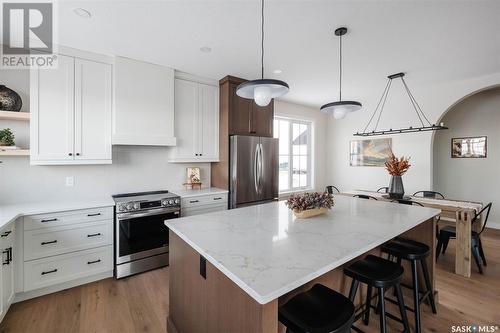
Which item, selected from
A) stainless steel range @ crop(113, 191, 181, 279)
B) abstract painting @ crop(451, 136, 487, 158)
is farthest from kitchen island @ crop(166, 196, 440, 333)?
abstract painting @ crop(451, 136, 487, 158)

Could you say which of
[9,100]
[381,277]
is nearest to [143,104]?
[9,100]

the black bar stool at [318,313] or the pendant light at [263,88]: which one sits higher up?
the pendant light at [263,88]

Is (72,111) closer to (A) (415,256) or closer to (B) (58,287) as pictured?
(B) (58,287)

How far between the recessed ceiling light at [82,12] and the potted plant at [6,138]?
1.43 m

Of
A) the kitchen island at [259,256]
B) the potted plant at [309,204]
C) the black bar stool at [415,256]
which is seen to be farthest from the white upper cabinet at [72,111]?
the black bar stool at [415,256]

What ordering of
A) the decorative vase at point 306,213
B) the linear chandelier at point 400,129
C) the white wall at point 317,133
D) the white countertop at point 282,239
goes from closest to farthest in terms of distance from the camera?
the white countertop at point 282,239 → the decorative vase at point 306,213 → the linear chandelier at point 400,129 → the white wall at point 317,133

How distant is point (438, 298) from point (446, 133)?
4.15m

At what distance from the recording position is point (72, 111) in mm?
2639

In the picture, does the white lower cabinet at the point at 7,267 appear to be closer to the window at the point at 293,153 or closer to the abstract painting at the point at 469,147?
the window at the point at 293,153

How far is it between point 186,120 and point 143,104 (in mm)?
657

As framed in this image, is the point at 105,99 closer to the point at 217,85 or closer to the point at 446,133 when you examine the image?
the point at 217,85

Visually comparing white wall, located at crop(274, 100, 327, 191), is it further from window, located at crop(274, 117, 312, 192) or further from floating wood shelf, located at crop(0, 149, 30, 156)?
floating wood shelf, located at crop(0, 149, 30, 156)

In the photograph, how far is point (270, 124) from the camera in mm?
4098

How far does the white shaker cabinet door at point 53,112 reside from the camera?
245 cm
